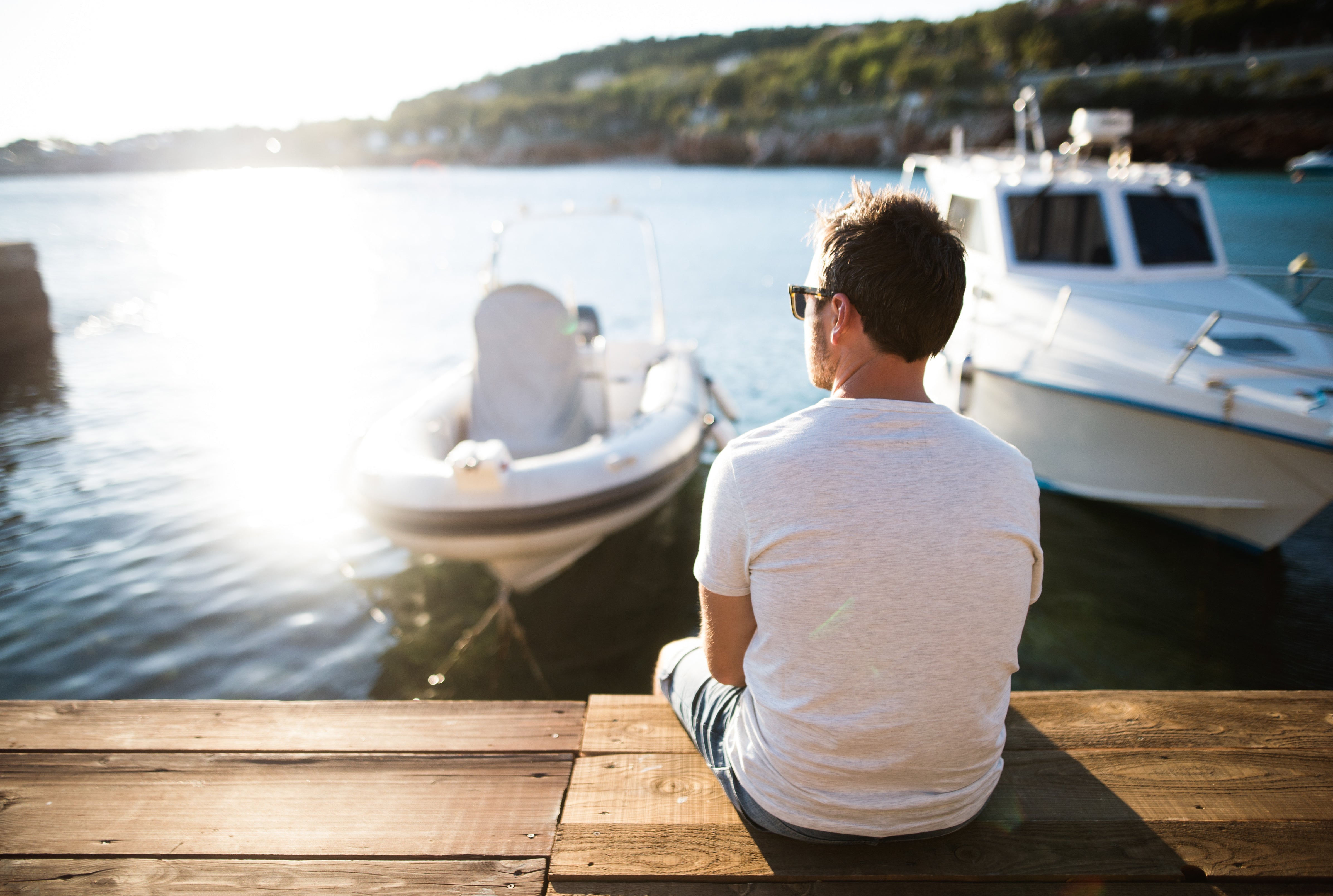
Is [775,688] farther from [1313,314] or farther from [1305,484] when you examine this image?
[1313,314]

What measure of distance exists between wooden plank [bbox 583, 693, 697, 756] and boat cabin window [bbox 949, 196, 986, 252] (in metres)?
5.54

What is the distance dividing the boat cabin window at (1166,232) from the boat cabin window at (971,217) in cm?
108

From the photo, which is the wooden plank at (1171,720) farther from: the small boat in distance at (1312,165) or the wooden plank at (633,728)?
the small boat in distance at (1312,165)

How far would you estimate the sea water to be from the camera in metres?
4.09

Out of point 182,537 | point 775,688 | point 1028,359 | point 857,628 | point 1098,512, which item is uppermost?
point 857,628

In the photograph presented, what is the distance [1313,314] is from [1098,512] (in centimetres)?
190

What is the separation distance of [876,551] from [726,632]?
0.35 m

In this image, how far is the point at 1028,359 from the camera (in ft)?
17.0

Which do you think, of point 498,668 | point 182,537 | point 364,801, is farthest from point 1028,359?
point 182,537

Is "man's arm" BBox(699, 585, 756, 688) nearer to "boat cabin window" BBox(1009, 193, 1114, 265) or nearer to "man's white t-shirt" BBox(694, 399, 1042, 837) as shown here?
"man's white t-shirt" BBox(694, 399, 1042, 837)

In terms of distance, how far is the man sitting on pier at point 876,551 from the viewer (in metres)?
1.05

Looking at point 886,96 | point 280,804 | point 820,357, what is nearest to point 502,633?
point 280,804

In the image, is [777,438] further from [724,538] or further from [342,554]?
[342,554]

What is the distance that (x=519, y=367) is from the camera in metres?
4.95
